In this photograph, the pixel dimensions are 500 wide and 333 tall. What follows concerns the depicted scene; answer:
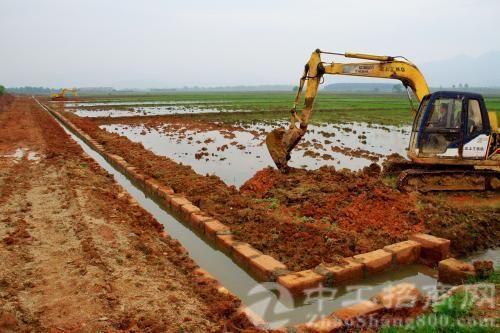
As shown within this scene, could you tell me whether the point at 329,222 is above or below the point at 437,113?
below

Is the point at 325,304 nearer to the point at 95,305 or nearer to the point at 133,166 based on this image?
the point at 95,305

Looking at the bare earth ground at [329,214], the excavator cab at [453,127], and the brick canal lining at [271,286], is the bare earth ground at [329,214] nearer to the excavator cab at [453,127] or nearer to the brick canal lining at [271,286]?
the brick canal lining at [271,286]

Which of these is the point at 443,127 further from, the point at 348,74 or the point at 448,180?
the point at 348,74

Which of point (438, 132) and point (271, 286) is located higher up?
point (438, 132)

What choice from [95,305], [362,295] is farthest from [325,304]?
[95,305]

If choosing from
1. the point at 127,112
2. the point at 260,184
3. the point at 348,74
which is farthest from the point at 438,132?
the point at 127,112

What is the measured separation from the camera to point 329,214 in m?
6.56

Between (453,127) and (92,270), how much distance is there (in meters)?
7.21

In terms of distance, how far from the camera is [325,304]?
4.38 m

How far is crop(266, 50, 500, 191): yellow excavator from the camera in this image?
25.8 ft

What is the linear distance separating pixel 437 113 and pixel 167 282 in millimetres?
6434

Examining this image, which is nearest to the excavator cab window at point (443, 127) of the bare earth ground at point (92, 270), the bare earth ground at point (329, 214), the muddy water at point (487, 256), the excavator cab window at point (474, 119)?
the excavator cab window at point (474, 119)

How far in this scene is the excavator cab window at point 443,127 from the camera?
310 inches

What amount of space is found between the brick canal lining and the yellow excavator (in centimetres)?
338
